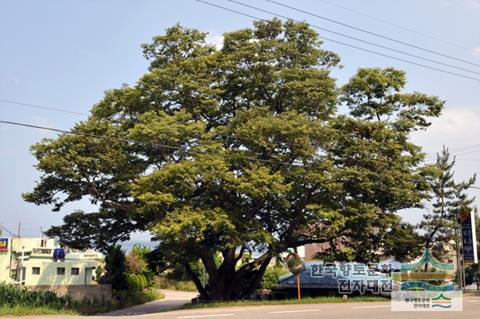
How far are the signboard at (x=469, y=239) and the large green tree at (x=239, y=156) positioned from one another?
26.8 ft

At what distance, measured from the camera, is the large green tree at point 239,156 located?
19.8 meters

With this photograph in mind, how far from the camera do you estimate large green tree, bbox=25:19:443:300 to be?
778 inches

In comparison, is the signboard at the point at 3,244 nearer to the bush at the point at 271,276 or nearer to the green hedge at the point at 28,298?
the green hedge at the point at 28,298

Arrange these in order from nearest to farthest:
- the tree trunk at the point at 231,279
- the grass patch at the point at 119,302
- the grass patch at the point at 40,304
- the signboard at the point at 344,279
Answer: the grass patch at the point at 40,304, the grass patch at the point at 119,302, the tree trunk at the point at 231,279, the signboard at the point at 344,279

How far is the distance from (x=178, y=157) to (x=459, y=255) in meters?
20.8

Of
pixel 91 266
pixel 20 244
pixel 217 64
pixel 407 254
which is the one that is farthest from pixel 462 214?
pixel 20 244

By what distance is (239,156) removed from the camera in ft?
67.2

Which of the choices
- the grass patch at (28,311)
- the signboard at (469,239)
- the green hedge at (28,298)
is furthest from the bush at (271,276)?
the grass patch at (28,311)

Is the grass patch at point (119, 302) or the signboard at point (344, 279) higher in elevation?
the signboard at point (344, 279)

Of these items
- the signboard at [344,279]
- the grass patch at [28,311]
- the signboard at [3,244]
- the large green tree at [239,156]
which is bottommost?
the grass patch at [28,311]

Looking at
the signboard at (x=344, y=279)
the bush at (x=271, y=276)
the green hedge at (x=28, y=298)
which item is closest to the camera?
the green hedge at (x=28, y=298)

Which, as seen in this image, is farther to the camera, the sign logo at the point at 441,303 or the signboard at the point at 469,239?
Answer: the signboard at the point at 469,239

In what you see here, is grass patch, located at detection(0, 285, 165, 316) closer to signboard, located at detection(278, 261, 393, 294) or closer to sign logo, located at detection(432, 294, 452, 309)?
signboard, located at detection(278, 261, 393, 294)

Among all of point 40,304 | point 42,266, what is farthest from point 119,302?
point 42,266
